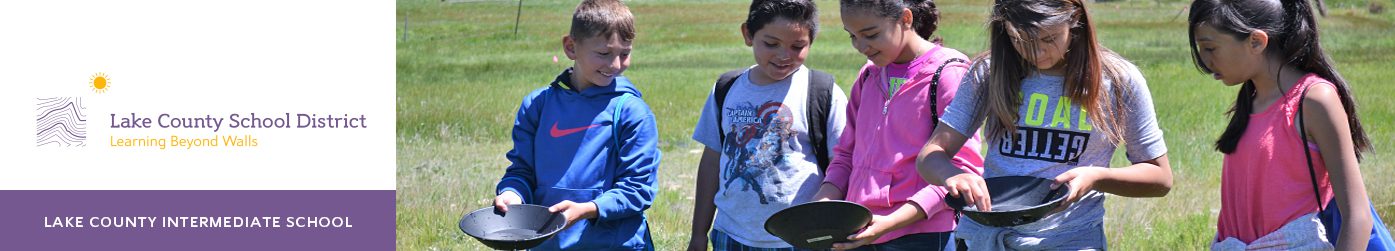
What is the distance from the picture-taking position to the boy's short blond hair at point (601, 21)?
13.1ft

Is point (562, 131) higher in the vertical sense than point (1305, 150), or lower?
lower

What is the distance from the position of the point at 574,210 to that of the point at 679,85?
13.6 meters

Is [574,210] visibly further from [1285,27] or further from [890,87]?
[1285,27]

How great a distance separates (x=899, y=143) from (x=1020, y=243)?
399mm

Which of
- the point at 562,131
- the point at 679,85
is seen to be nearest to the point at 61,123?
the point at 562,131

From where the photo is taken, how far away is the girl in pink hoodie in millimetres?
3293

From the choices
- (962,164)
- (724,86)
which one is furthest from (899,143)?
(724,86)

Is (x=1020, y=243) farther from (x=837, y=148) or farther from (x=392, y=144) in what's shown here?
(x=392, y=144)

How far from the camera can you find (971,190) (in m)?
2.84

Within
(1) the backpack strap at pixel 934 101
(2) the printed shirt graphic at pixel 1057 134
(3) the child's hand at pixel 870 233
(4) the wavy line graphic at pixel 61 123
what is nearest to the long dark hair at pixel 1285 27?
(2) the printed shirt graphic at pixel 1057 134

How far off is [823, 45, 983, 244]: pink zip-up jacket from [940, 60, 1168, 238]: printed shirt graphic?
0.14m

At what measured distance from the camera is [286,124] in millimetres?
9680

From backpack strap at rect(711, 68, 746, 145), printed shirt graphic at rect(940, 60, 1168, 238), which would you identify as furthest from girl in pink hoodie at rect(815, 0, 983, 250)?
backpack strap at rect(711, 68, 746, 145)

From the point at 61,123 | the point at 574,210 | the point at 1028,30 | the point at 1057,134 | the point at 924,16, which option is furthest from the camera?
the point at 61,123
